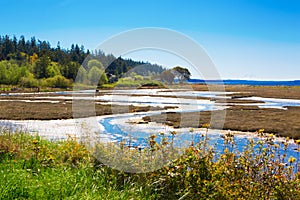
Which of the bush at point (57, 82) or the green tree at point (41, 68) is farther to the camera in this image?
the green tree at point (41, 68)

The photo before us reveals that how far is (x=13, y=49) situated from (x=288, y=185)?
12765 cm

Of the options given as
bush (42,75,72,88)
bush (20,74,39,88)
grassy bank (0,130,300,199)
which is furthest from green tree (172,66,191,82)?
bush (42,75,72,88)

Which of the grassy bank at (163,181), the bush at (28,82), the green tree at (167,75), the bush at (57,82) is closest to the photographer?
the grassy bank at (163,181)

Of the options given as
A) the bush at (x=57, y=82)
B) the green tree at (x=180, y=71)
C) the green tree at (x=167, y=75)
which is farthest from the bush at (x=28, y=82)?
the green tree at (x=167, y=75)

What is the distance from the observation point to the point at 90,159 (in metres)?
6.14

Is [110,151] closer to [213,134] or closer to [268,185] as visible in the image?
[268,185]

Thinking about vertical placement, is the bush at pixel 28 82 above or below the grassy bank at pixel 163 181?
above

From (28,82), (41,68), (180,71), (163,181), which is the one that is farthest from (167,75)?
(41,68)

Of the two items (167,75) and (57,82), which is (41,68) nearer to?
(57,82)

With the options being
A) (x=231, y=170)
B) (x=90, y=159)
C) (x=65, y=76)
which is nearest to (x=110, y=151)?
(x=90, y=159)

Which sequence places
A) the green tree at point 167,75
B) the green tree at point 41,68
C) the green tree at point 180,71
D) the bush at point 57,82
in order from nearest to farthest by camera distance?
1. the green tree at point 180,71
2. the green tree at point 167,75
3. the bush at point 57,82
4. the green tree at point 41,68

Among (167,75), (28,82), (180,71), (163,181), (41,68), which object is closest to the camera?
(163,181)

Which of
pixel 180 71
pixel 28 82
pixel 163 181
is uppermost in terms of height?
pixel 180 71

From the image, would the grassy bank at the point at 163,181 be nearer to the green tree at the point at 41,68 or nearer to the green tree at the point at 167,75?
the green tree at the point at 167,75
